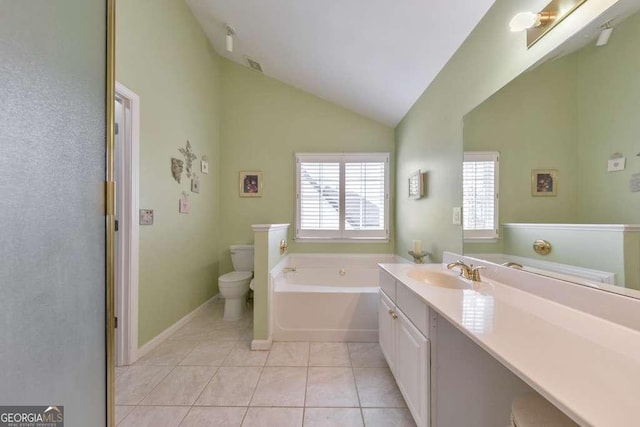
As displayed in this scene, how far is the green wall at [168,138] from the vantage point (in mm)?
1966

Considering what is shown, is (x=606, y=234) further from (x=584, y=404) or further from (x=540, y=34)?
(x=540, y=34)

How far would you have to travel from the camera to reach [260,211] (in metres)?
3.44

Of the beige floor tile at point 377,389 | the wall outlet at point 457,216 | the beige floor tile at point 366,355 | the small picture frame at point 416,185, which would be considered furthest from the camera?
the small picture frame at point 416,185

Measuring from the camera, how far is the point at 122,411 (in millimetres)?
1394

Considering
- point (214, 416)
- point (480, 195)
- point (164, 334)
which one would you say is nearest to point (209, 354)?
point (164, 334)

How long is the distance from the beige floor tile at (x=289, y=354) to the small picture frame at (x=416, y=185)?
6.06ft

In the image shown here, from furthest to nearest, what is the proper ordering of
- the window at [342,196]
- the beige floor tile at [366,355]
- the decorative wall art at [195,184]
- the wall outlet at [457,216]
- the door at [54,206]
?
the window at [342,196] < the decorative wall art at [195,184] < the beige floor tile at [366,355] < the wall outlet at [457,216] < the door at [54,206]

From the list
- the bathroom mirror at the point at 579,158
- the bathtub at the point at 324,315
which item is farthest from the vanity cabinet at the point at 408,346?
the bathroom mirror at the point at 579,158

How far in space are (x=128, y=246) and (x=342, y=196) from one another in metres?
2.50

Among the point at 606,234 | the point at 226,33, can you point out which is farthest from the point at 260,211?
the point at 606,234

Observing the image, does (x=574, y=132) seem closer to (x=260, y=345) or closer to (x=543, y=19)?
(x=543, y=19)

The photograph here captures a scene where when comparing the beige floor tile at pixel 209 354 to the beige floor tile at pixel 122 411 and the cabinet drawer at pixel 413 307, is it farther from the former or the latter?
the cabinet drawer at pixel 413 307

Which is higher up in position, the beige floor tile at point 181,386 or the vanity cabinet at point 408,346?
the vanity cabinet at point 408,346

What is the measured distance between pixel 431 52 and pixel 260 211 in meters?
2.69
